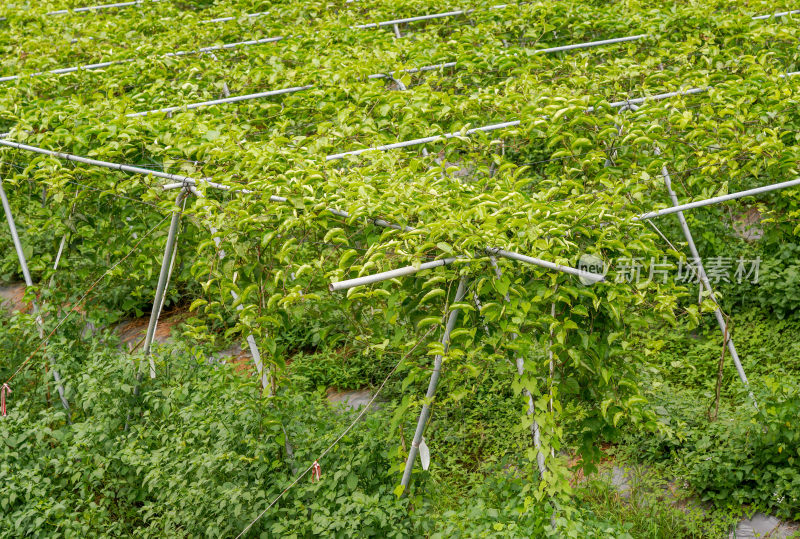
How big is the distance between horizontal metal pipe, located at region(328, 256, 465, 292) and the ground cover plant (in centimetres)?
5

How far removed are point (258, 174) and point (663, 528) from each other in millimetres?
2507

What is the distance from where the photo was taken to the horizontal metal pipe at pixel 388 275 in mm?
3057

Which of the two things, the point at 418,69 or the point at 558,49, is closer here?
the point at 418,69

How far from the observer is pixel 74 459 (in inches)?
167

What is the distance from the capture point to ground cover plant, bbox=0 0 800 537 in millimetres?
3301

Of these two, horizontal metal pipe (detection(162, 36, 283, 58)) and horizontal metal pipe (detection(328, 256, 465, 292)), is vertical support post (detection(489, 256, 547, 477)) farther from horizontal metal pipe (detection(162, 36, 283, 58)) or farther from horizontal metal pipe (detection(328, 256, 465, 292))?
horizontal metal pipe (detection(162, 36, 283, 58))

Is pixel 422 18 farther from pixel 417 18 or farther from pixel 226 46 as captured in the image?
pixel 226 46

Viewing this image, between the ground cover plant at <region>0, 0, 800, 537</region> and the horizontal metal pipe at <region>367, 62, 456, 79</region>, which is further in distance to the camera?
the horizontal metal pipe at <region>367, 62, 456, 79</region>

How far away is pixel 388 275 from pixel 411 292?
0.29m

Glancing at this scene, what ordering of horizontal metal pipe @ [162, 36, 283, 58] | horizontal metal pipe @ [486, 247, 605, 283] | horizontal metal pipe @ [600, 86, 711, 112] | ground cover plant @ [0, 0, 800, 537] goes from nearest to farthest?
horizontal metal pipe @ [486, 247, 605, 283] < ground cover plant @ [0, 0, 800, 537] < horizontal metal pipe @ [600, 86, 711, 112] < horizontal metal pipe @ [162, 36, 283, 58]

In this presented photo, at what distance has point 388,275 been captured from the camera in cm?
309

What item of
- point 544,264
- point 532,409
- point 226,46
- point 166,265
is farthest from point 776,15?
point 166,265

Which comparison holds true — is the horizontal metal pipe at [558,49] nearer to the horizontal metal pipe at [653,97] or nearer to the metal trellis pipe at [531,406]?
the horizontal metal pipe at [653,97]

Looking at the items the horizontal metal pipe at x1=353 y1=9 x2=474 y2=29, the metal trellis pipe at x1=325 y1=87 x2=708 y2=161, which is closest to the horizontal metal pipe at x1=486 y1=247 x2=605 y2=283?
the metal trellis pipe at x1=325 y1=87 x2=708 y2=161
